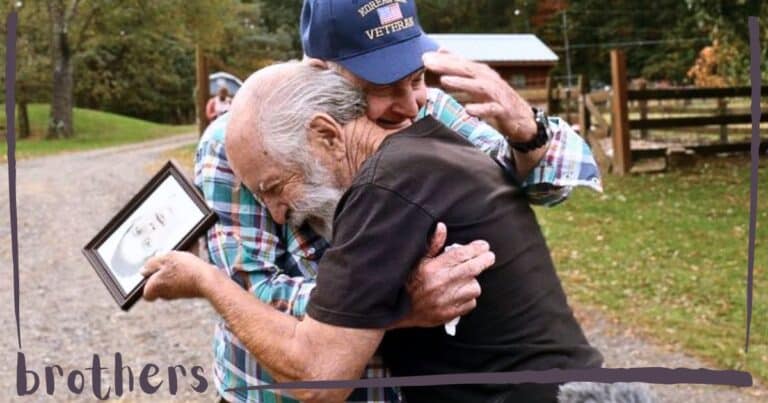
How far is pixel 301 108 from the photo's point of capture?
1671 mm

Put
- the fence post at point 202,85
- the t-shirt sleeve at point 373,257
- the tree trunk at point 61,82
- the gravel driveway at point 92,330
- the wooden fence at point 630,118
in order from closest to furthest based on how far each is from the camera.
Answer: the t-shirt sleeve at point 373,257 → the gravel driveway at point 92,330 → the wooden fence at point 630,118 → the fence post at point 202,85 → the tree trunk at point 61,82

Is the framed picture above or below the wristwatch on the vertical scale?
below

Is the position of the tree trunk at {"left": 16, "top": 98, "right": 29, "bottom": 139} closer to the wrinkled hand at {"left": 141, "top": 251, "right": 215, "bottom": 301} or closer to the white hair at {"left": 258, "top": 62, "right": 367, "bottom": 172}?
the wrinkled hand at {"left": 141, "top": 251, "right": 215, "bottom": 301}

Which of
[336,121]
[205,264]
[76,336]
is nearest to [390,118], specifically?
[336,121]

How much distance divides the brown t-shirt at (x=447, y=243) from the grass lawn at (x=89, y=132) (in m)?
23.2

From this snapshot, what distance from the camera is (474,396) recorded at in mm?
1621

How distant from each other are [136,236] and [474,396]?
86cm

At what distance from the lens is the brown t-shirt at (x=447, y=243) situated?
151 cm

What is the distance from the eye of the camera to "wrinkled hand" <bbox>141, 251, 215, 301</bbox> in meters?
1.73

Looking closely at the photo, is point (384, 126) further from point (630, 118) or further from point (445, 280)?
point (630, 118)

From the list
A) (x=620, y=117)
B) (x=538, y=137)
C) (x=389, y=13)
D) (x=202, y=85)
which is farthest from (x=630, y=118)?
(x=389, y=13)

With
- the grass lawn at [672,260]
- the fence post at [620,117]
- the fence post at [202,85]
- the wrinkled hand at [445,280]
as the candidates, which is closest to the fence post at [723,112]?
the fence post at [620,117]

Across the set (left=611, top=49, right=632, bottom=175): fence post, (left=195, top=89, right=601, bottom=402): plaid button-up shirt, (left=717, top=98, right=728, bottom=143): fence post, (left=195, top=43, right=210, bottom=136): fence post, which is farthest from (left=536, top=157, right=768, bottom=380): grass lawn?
(left=195, top=43, right=210, bottom=136): fence post

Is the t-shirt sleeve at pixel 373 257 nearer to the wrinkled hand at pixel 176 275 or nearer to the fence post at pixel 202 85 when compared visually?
the wrinkled hand at pixel 176 275
